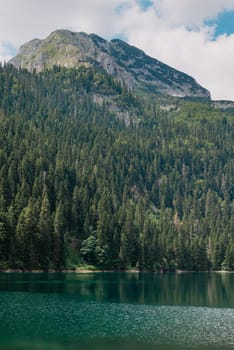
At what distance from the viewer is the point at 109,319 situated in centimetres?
6519

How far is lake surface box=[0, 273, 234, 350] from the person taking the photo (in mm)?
50781

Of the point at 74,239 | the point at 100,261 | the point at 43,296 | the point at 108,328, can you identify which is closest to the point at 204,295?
the point at 43,296

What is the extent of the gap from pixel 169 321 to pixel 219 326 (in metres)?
7.05

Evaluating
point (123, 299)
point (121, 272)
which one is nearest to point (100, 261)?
point (121, 272)

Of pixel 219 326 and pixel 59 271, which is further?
pixel 59 271

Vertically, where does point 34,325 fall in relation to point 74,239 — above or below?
below

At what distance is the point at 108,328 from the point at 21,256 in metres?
88.9

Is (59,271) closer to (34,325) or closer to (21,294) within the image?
(21,294)

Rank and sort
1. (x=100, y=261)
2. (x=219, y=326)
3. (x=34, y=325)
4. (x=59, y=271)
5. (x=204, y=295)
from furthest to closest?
(x=100, y=261) → (x=59, y=271) → (x=204, y=295) → (x=219, y=326) → (x=34, y=325)

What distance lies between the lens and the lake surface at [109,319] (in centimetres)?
5078

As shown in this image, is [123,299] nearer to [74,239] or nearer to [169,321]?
[169,321]

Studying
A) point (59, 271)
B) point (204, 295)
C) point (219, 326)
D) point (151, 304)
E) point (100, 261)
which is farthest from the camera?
point (100, 261)

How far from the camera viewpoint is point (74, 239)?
7141 inches

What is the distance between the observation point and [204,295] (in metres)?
107
